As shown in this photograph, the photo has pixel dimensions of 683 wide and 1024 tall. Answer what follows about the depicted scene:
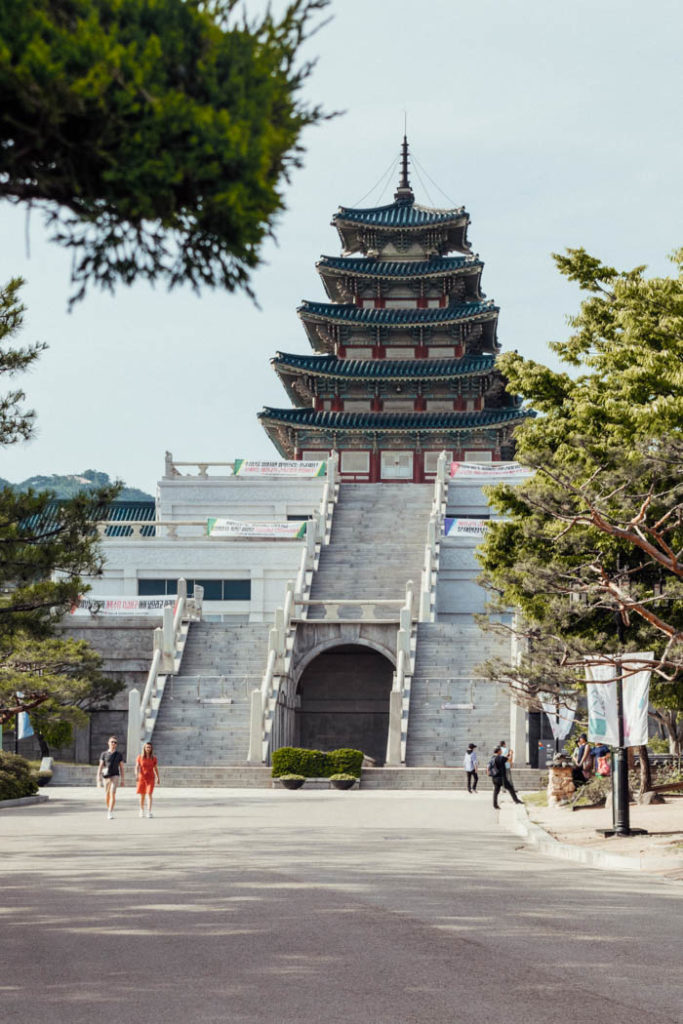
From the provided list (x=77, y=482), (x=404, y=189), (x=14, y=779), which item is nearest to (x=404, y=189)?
(x=404, y=189)

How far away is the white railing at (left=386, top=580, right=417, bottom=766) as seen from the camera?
35.6 m

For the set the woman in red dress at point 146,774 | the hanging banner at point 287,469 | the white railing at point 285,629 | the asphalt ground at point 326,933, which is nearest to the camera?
the asphalt ground at point 326,933

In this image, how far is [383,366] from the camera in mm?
60375

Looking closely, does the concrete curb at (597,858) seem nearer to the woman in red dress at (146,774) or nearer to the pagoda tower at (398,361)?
the woman in red dress at (146,774)

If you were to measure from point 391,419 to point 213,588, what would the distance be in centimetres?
1286

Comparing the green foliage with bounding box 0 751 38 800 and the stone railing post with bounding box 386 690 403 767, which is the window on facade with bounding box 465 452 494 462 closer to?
the stone railing post with bounding box 386 690 403 767

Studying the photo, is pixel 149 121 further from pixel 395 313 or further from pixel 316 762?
pixel 395 313

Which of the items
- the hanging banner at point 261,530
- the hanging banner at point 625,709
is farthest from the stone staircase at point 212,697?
the hanging banner at point 625,709

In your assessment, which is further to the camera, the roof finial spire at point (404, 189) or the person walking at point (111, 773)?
the roof finial spire at point (404, 189)

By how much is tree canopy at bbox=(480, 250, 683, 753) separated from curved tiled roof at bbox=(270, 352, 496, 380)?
32957 mm

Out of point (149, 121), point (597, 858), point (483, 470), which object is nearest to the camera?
point (149, 121)

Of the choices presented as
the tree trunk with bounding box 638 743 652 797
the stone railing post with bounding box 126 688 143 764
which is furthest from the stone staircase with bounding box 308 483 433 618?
the tree trunk with bounding box 638 743 652 797

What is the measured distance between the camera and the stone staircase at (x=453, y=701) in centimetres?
3581

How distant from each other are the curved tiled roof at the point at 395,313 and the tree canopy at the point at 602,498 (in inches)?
1351
